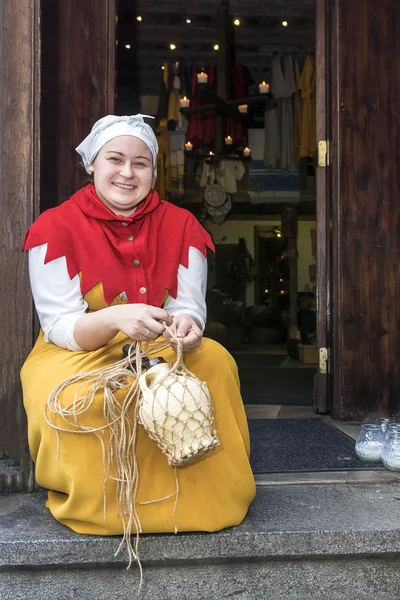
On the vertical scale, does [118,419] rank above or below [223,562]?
above

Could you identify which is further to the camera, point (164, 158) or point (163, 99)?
point (164, 158)

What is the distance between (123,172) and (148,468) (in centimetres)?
90

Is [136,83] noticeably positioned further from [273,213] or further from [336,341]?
[336,341]

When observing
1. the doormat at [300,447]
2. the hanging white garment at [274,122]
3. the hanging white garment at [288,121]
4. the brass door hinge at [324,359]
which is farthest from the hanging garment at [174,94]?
the doormat at [300,447]

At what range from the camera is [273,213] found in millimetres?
Answer: 11820

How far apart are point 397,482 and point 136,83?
274 inches

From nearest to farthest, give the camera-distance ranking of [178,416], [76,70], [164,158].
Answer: [178,416] → [76,70] → [164,158]

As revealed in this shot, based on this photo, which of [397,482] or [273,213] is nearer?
[397,482]

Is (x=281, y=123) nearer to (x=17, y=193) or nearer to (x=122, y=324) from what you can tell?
(x=17, y=193)

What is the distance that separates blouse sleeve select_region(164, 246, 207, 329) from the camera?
2.10m

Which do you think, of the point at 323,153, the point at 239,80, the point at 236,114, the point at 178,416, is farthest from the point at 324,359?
the point at 239,80

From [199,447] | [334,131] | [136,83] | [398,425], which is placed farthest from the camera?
[136,83]

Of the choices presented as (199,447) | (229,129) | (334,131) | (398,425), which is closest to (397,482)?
(398,425)

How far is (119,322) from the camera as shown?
1.75 metres
